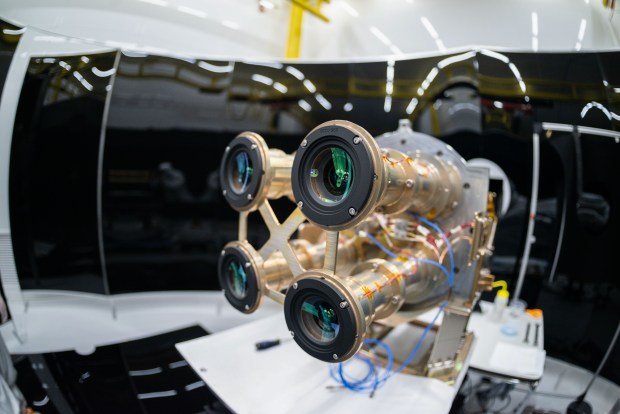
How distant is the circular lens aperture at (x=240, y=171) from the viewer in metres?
1.08

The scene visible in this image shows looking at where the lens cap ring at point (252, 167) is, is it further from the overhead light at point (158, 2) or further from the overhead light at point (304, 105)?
the overhead light at point (158, 2)

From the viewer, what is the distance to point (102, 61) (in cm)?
231

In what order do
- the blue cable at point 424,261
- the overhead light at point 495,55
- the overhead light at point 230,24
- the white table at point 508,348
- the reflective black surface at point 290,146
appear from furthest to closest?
1. the overhead light at point 230,24
2. the overhead light at point 495,55
3. the reflective black surface at point 290,146
4. the white table at point 508,348
5. the blue cable at point 424,261

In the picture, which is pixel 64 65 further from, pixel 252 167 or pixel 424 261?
pixel 424 261

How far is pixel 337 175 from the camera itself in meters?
0.83

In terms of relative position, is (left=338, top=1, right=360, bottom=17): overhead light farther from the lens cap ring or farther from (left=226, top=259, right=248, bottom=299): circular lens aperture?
(left=226, top=259, right=248, bottom=299): circular lens aperture

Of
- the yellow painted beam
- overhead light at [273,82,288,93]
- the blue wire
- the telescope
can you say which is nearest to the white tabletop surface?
the telescope

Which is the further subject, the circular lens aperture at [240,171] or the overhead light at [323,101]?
the overhead light at [323,101]

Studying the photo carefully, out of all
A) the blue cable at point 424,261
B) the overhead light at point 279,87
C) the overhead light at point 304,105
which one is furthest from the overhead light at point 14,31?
the blue cable at point 424,261

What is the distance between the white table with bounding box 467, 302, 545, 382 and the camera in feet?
4.12

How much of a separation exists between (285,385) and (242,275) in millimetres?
335

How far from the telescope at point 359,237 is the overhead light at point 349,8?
1828 millimetres

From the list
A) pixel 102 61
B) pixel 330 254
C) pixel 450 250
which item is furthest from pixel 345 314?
pixel 102 61

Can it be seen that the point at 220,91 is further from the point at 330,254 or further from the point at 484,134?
the point at 330,254
